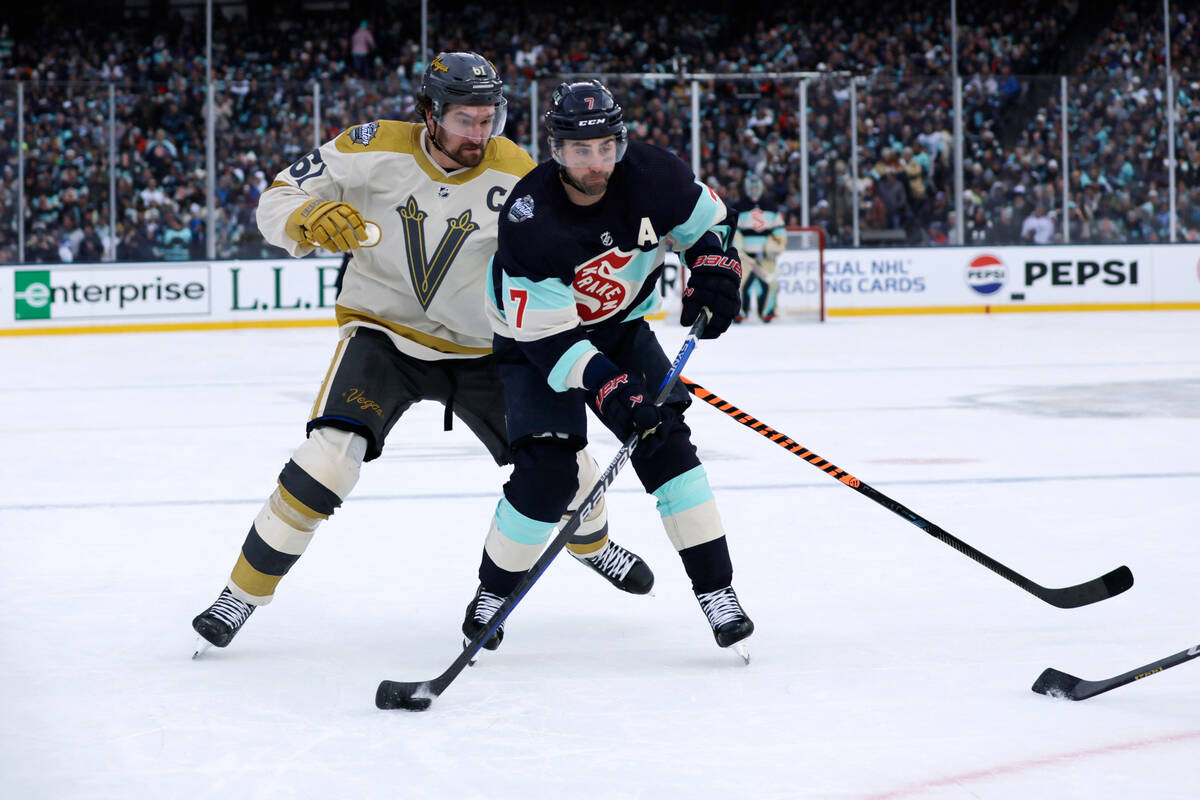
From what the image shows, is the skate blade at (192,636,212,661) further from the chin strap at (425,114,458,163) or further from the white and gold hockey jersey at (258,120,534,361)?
the chin strap at (425,114,458,163)

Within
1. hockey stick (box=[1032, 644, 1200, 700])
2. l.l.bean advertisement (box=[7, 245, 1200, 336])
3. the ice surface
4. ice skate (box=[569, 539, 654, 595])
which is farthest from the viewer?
l.l.bean advertisement (box=[7, 245, 1200, 336])

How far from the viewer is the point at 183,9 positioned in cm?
1639

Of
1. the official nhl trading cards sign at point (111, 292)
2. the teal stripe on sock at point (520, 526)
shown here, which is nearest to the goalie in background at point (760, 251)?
the official nhl trading cards sign at point (111, 292)

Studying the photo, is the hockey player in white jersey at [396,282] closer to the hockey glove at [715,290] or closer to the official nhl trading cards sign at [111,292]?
the hockey glove at [715,290]

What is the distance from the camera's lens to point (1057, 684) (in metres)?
2.22

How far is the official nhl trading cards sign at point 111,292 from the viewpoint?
10859 millimetres

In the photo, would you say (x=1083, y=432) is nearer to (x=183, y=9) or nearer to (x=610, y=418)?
(x=610, y=418)

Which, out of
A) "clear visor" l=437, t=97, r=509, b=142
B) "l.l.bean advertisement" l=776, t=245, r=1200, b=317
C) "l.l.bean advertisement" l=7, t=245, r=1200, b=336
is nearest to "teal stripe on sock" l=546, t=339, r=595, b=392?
"clear visor" l=437, t=97, r=509, b=142

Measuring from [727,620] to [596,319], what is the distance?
1.83 feet

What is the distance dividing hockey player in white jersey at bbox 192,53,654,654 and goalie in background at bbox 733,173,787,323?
829 centimetres

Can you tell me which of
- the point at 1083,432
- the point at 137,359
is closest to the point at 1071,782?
the point at 1083,432

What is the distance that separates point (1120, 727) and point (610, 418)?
0.88m

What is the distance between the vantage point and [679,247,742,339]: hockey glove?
2529 millimetres

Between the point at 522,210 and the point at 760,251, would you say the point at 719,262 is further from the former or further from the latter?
the point at 760,251
